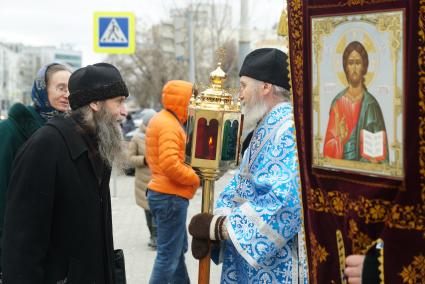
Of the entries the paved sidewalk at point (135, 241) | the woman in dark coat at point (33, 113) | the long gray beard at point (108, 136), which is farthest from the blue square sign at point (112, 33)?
the long gray beard at point (108, 136)

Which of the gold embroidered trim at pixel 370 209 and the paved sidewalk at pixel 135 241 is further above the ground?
the gold embroidered trim at pixel 370 209

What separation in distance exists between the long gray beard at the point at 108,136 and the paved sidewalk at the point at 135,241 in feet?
11.0

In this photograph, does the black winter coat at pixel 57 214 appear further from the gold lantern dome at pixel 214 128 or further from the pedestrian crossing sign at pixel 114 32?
the pedestrian crossing sign at pixel 114 32

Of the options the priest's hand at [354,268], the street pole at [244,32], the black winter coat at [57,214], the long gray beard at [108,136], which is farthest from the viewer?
the street pole at [244,32]

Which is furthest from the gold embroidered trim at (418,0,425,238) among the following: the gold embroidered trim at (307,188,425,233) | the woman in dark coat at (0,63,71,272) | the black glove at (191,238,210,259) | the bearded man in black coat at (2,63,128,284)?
the woman in dark coat at (0,63,71,272)

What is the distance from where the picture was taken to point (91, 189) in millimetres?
3129

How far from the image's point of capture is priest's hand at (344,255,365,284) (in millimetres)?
2125

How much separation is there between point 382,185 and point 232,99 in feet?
5.59

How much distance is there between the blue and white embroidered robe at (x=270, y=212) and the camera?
11.0 ft

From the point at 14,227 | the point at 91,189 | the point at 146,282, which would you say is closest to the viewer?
the point at 14,227

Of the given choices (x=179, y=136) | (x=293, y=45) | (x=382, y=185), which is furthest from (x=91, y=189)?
(x=179, y=136)

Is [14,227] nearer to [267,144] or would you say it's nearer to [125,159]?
[125,159]

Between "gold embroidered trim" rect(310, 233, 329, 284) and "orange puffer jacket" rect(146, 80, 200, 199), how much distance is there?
130 inches

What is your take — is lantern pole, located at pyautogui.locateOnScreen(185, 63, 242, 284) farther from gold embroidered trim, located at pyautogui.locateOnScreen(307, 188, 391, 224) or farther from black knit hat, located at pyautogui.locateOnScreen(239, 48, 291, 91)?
gold embroidered trim, located at pyautogui.locateOnScreen(307, 188, 391, 224)
